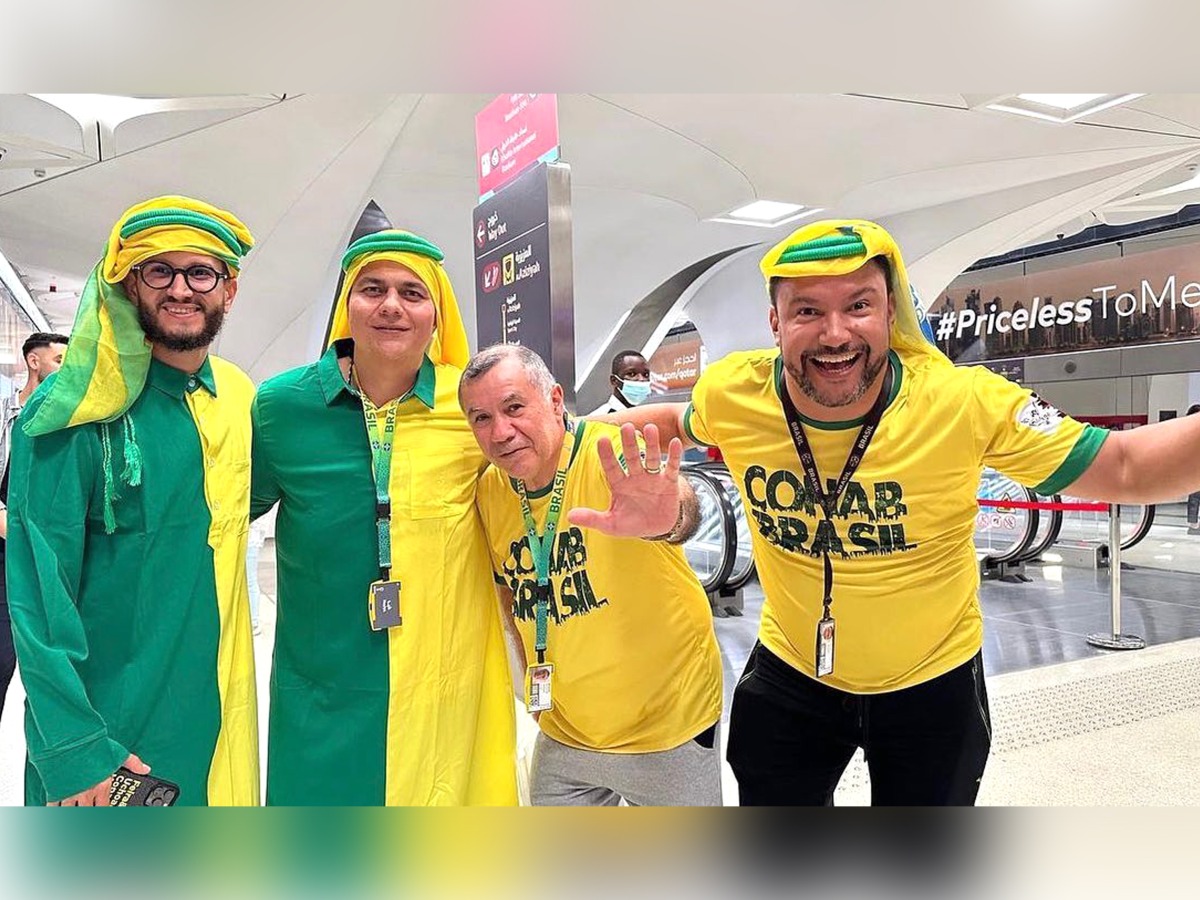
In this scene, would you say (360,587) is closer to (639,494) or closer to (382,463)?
(382,463)

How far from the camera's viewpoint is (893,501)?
1794 mm

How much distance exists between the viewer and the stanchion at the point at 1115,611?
16.8 ft

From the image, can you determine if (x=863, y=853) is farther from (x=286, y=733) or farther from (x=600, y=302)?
(x=600, y=302)

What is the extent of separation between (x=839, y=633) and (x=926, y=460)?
0.43 meters

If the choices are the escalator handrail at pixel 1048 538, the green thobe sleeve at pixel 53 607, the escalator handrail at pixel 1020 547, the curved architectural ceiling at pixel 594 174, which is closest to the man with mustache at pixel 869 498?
the curved architectural ceiling at pixel 594 174

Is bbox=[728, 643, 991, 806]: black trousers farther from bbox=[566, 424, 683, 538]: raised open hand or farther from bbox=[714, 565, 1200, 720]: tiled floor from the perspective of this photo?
bbox=[714, 565, 1200, 720]: tiled floor

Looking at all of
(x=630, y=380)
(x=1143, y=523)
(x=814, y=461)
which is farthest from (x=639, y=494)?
(x=1143, y=523)

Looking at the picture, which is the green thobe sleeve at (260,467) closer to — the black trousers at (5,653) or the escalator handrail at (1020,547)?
the black trousers at (5,653)

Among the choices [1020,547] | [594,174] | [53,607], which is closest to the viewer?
[53,607]

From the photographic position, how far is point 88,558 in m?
1.55

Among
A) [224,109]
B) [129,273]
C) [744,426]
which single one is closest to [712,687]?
[744,426]

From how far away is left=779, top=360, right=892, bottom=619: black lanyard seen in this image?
5.86 feet

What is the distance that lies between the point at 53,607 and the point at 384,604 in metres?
0.59

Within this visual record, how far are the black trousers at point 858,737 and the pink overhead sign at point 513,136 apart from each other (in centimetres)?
228
